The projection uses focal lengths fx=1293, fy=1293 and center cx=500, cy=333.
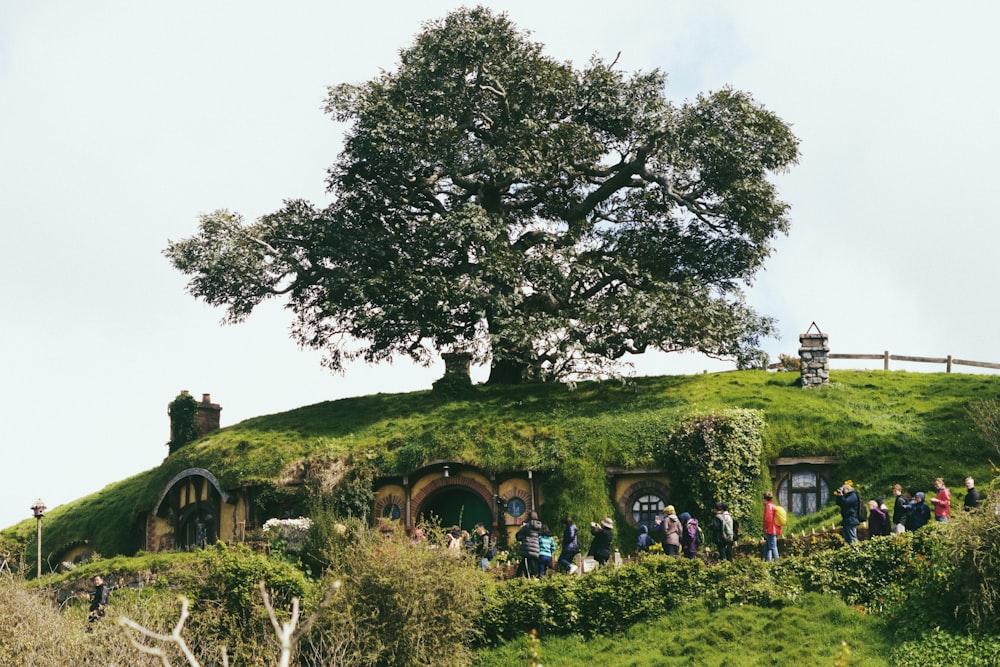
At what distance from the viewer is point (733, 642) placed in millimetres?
25953

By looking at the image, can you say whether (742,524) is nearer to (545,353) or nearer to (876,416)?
(876,416)

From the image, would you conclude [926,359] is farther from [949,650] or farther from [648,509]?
[949,650]

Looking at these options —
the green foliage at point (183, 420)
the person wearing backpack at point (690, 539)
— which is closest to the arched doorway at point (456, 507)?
the person wearing backpack at point (690, 539)

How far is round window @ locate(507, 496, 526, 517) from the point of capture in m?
37.6

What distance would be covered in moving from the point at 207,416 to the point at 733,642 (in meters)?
27.2

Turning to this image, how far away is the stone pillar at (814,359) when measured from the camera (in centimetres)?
4191

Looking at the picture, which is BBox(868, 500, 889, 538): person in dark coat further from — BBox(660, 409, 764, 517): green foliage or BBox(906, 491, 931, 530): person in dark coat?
BBox(660, 409, 764, 517): green foliage

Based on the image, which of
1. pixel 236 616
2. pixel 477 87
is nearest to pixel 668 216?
pixel 477 87

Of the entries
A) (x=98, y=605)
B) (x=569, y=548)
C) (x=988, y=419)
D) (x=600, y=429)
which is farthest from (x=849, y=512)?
(x=98, y=605)

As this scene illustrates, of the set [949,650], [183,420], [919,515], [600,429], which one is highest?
[183,420]

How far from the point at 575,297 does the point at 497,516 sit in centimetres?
1070

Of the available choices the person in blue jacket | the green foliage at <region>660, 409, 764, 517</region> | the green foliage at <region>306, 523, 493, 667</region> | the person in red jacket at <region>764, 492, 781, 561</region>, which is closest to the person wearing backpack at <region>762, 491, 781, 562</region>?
the person in red jacket at <region>764, 492, 781, 561</region>

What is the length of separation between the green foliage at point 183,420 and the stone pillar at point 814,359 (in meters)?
22.0

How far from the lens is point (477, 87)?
46.2m
